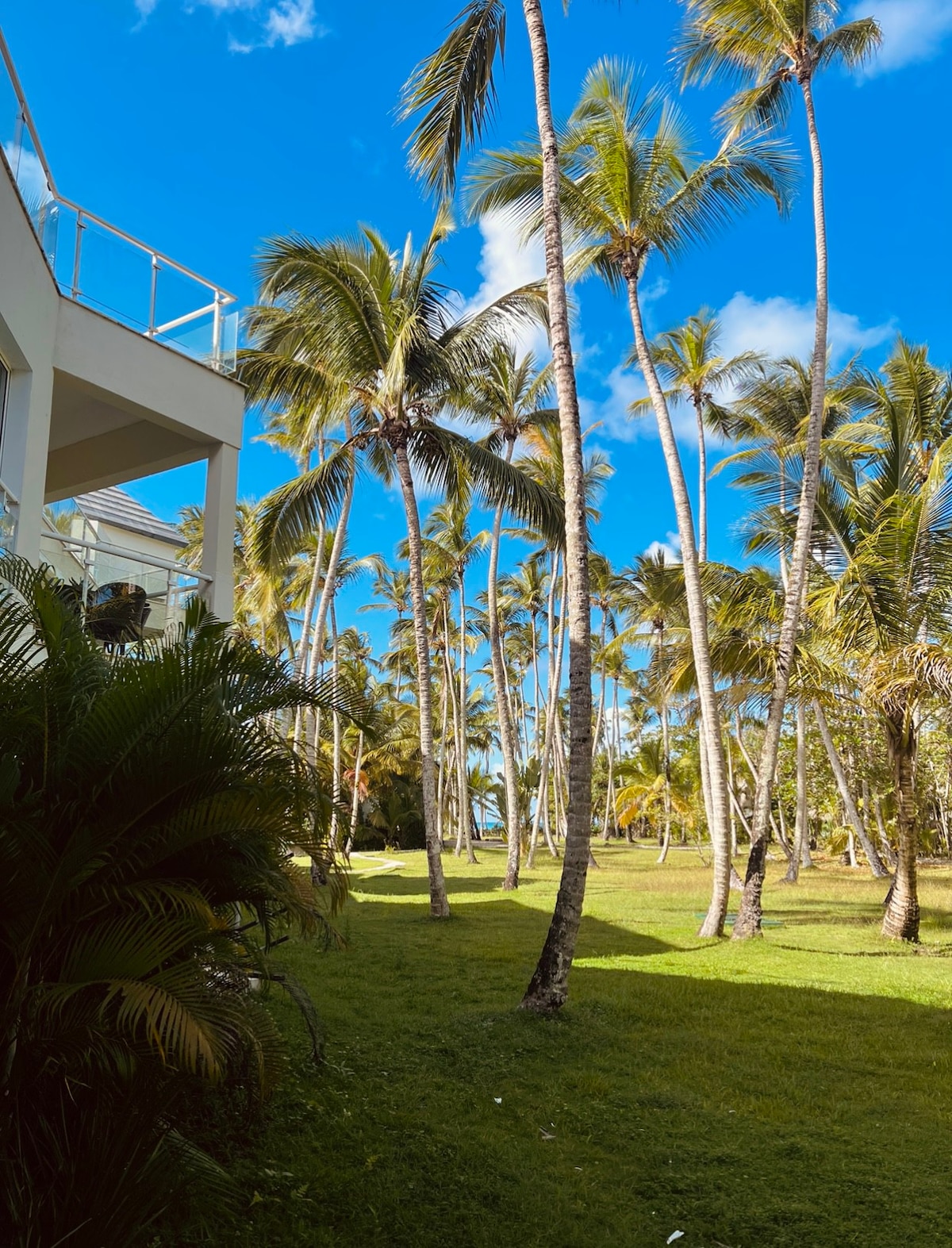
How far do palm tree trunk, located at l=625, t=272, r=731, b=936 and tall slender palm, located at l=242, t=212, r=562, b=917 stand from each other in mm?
2543

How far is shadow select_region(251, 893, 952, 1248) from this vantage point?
14.3 ft

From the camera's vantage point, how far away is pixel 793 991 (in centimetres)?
943

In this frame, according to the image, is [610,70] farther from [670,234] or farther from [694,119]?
[670,234]

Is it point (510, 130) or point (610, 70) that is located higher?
point (610, 70)

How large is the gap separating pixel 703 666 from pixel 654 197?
6.72 meters

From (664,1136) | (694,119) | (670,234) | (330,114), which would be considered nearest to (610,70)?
(694,119)

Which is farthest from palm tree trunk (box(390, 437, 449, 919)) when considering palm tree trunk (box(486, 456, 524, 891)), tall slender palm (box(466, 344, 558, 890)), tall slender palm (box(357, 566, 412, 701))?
tall slender palm (box(357, 566, 412, 701))

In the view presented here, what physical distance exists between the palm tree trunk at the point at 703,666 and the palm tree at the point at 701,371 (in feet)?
11.0

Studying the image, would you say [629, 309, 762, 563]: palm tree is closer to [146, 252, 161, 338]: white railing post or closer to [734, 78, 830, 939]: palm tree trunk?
[734, 78, 830, 939]: palm tree trunk

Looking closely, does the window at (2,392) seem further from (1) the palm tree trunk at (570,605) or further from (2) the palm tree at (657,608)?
(2) the palm tree at (657,608)

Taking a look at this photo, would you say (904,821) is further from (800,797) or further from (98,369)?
(98,369)

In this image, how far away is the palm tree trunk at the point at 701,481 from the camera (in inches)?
757

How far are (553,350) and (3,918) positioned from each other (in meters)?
7.01

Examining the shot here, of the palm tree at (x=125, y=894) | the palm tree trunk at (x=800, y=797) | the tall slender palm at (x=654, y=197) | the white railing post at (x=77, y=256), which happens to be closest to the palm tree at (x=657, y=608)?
the palm tree trunk at (x=800, y=797)
